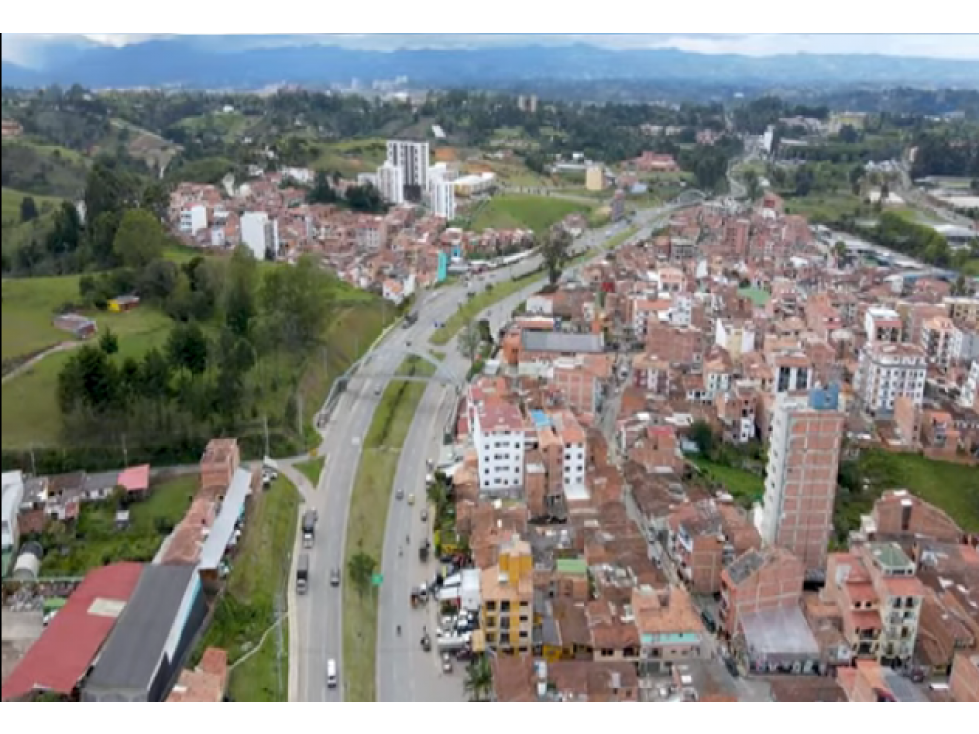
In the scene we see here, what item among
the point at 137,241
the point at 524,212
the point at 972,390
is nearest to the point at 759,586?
the point at 972,390

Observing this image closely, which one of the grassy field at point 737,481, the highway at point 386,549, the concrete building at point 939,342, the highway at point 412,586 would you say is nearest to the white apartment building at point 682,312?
the concrete building at point 939,342

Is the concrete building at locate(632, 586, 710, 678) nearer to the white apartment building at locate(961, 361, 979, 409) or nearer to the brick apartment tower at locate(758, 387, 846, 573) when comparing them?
the brick apartment tower at locate(758, 387, 846, 573)

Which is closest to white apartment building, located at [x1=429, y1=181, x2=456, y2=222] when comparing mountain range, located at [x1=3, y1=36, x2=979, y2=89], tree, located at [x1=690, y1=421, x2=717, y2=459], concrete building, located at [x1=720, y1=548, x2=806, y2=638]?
mountain range, located at [x1=3, y1=36, x2=979, y2=89]

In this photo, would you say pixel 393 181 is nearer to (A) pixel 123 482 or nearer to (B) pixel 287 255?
(B) pixel 287 255

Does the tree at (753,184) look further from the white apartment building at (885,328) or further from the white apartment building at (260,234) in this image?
the white apartment building at (260,234)
